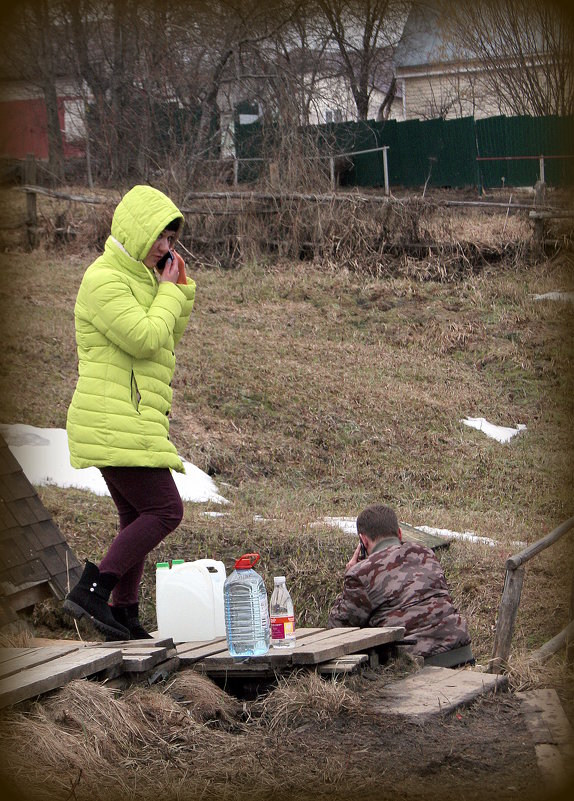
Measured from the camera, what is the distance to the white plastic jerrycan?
5.02 metres

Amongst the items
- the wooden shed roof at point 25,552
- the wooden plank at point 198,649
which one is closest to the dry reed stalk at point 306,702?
the wooden plank at point 198,649

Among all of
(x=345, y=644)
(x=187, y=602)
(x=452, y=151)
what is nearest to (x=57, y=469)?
(x=187, y=602)

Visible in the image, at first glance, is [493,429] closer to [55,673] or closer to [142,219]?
[142,219]

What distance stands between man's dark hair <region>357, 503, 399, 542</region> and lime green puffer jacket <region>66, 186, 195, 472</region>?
96 centimetres

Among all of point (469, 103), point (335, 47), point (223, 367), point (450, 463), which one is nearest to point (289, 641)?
point (450, 463)

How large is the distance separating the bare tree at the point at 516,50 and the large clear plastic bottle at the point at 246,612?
1052cm

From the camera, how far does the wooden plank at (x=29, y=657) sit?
3.82m

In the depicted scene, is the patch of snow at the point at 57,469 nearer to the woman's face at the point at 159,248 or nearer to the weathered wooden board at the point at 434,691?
the woman's face at the point at 159,248

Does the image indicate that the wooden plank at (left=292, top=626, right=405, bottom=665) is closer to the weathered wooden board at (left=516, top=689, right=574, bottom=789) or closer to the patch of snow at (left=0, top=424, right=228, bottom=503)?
the weathered wooden board at (left=516, top=689, right=574, bottom=789)

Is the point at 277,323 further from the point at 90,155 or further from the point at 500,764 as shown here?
the point at 500,764

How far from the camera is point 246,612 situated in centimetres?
451

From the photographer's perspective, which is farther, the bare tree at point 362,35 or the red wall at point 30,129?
the red wall at point 30,129

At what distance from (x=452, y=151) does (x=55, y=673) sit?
→ 72.7 feet

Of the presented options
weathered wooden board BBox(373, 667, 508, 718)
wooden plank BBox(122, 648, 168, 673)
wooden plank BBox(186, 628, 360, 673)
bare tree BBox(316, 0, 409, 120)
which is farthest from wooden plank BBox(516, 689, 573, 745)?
bare tree BBox(316, 0, 409, 120)
